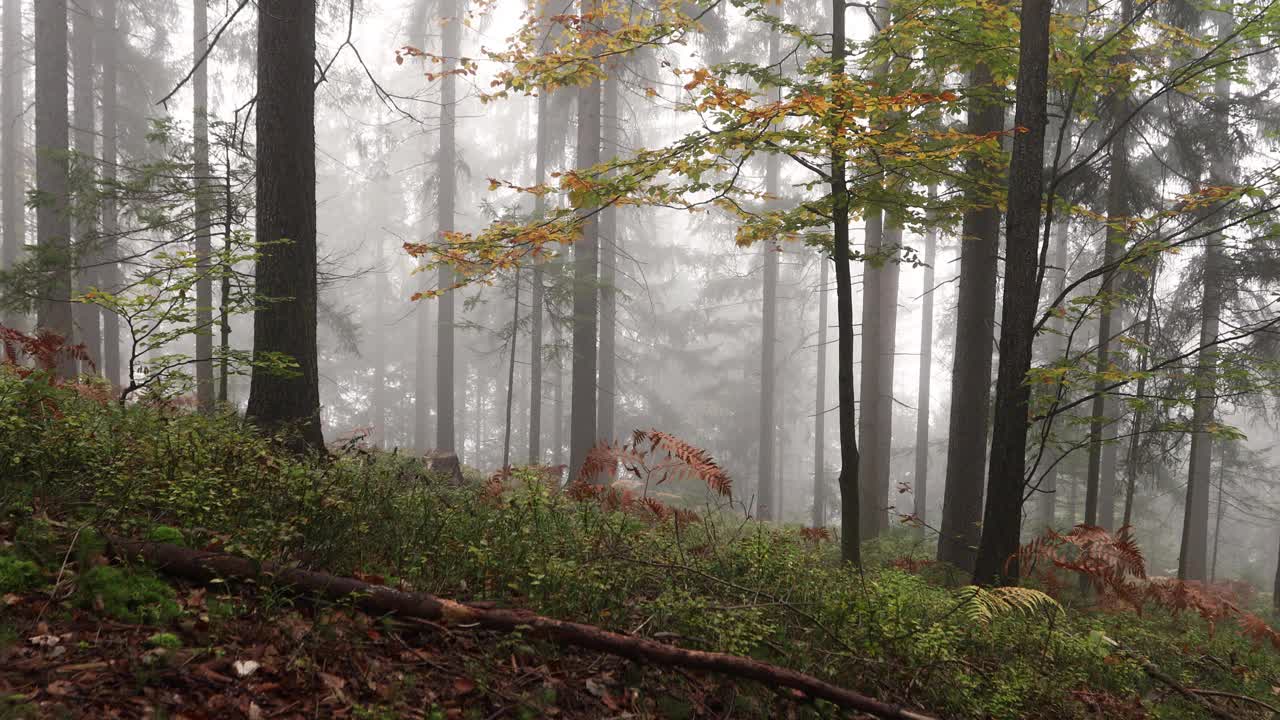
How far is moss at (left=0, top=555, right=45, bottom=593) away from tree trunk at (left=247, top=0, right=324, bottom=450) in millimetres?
3146

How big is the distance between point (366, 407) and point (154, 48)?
19151 mm

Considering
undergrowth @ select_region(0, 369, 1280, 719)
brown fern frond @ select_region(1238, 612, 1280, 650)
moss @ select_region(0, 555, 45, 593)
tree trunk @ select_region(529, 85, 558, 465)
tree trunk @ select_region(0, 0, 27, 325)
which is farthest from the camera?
tree trunk @ select_region(0, 0, 27, 325)

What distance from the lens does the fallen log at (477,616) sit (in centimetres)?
325

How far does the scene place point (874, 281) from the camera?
14.1 metres

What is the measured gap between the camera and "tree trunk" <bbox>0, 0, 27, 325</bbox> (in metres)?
20.3

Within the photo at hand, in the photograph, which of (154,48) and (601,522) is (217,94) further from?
(601,522)

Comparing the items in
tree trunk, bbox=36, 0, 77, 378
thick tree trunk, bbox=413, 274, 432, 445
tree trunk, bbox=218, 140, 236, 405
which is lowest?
thick tree trunk, bbox=413, 274, 432, 445

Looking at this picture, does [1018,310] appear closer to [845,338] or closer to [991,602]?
[845,338]

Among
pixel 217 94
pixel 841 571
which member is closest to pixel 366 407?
pixel 217 94

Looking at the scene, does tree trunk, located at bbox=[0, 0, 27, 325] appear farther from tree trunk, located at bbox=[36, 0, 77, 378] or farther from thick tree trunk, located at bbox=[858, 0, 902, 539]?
thick tree trunk, located at bbox=[858, 0, 902, 539]

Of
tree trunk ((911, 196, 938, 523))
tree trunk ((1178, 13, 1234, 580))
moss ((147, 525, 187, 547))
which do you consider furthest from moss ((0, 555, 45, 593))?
tree trunk ((911, 196, 938, 523))

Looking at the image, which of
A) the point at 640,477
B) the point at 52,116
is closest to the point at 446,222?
the point at 52,116

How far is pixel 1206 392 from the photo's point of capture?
13.6 meters

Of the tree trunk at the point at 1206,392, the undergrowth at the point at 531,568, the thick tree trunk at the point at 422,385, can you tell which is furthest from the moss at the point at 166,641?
the thick tree trunk at the point at 422,385
